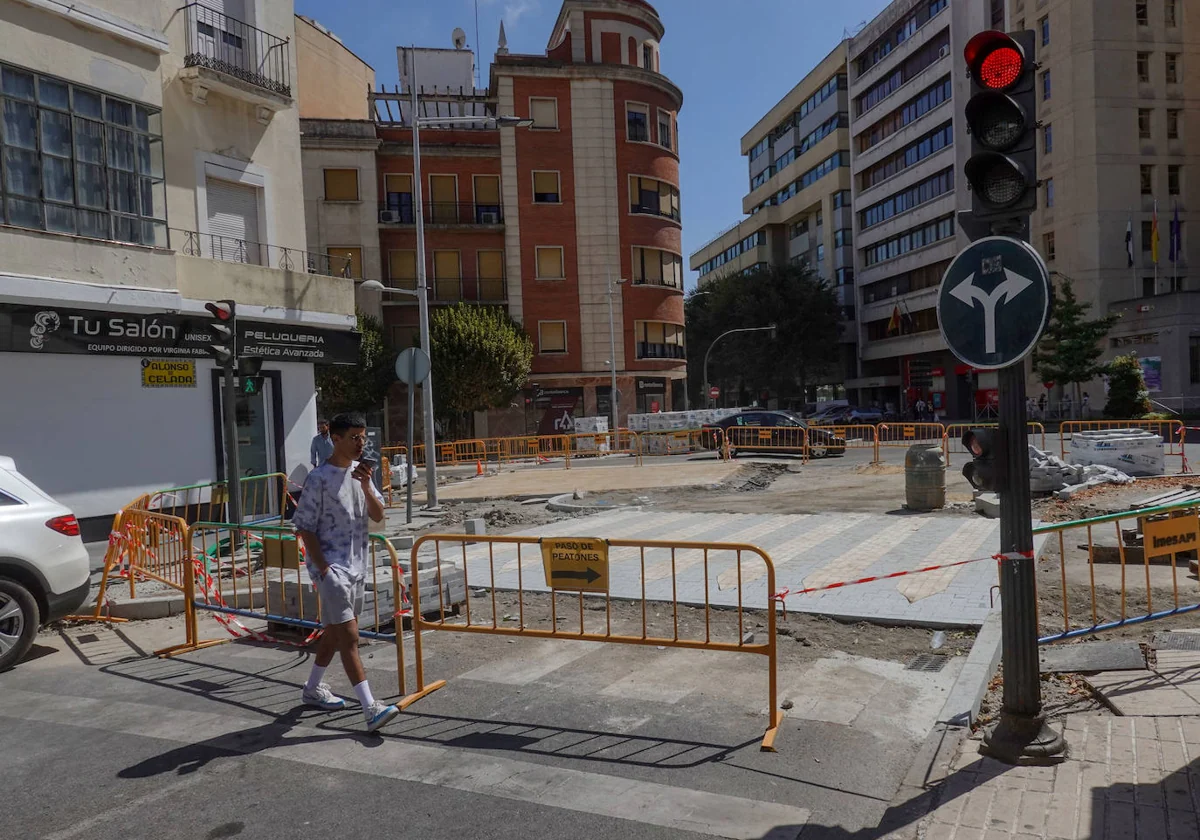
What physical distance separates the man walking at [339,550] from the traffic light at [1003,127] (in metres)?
3.71

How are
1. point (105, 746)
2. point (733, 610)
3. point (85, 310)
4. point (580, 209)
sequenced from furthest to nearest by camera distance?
point (580, 209) → point (85, 310) → point (733, 610) → point (105, 746)

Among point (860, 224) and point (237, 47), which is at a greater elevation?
point (860, 224)

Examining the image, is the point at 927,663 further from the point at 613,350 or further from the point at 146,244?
the point at 613,350

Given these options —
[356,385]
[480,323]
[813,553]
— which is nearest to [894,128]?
[480,323]

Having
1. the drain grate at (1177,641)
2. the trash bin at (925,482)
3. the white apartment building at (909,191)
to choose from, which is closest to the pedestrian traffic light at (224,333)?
the drain grate at (1177,641)

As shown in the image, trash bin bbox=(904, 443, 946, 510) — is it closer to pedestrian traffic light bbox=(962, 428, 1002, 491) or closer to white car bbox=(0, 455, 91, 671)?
pedestrian traffic light bbox=(962, 428, 1002, 491)

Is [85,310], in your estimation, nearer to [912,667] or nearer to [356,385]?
[912,667]

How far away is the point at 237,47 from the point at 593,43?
2877 centimetres

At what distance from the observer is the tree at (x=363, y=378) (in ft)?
118

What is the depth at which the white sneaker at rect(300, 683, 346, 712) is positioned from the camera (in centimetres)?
529

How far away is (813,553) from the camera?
32.5 ft

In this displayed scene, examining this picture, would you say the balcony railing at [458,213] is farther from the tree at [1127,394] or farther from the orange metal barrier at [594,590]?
the orange metal barrier at [594,590]

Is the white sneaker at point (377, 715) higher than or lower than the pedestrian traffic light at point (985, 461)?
lower

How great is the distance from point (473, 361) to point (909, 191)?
34507 mm
